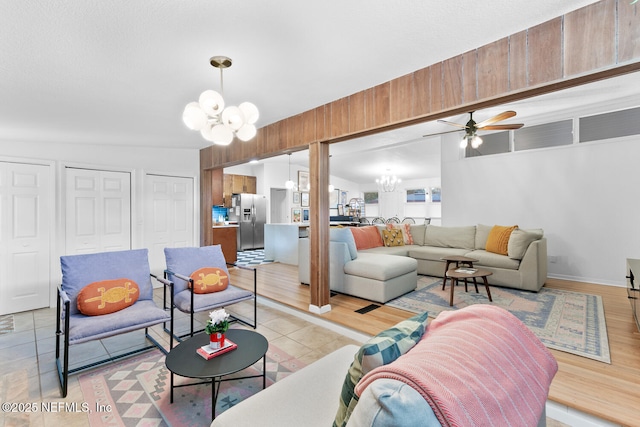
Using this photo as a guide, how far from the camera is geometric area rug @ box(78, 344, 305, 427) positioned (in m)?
1.82

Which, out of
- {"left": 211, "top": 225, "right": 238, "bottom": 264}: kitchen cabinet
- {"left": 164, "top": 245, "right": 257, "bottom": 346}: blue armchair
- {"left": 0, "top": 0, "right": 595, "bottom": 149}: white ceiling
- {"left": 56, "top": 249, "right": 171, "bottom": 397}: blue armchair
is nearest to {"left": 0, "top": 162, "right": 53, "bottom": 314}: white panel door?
{"left": 0, "top": 0, "right": 595, "bottom": 149}: white ceiling

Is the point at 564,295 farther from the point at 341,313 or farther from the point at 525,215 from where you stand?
the point at 341,313

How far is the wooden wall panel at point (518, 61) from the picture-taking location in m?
2.01

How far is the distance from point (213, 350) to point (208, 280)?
1.27 m

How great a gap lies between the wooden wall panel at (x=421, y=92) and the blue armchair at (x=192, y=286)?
2194mm

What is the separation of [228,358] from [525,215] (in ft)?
17.5

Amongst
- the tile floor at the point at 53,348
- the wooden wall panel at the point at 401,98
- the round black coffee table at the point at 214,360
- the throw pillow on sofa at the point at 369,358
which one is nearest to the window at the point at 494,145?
the wooden wall panel at the point at 401,98

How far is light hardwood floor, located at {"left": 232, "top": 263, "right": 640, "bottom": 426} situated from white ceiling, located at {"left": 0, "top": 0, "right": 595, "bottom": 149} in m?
2.36

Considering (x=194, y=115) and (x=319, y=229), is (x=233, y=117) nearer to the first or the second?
(x=194, y=115)

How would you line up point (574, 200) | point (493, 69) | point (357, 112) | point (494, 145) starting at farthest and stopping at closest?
point (494, 145), point (574, 200), point (357, 112), point (493, 69)

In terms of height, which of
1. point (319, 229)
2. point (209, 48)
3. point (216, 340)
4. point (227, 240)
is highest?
point (209, 48)

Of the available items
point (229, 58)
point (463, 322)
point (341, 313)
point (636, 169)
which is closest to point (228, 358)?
point (463, 322)

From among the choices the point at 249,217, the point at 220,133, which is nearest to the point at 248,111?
the point at 220,133

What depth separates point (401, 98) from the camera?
2.65 meters
